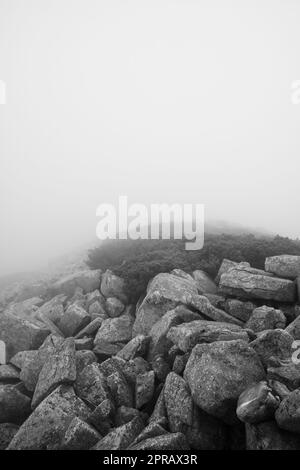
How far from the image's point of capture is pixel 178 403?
357 inches

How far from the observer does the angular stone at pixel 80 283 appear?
1864 centimetres

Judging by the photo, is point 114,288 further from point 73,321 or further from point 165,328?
point 165,328

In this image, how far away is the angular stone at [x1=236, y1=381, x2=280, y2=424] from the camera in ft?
24.8

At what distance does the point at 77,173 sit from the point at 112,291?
161751mm

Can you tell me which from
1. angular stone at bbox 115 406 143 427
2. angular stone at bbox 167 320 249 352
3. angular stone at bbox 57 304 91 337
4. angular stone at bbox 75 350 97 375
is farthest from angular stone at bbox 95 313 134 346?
angular stone at bbox 115 406 143 427

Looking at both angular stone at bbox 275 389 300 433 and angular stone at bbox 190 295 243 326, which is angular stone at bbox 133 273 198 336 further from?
angular stone at bbox 275 389 300 433

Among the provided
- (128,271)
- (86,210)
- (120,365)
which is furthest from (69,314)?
(86,210)

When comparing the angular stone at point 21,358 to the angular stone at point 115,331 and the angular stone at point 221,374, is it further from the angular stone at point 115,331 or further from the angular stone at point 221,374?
the angular stone at point 221,374

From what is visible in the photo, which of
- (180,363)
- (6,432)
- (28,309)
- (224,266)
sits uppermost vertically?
(224,266)

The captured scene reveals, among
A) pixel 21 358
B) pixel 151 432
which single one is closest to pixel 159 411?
pixel 151 432

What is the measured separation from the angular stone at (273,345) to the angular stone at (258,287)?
333cm

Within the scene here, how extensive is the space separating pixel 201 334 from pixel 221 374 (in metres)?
1.78

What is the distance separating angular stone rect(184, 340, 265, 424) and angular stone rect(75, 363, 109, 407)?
2.63m

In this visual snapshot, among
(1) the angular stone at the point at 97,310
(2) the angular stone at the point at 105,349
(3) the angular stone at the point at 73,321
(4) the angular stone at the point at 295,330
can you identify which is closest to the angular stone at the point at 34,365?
(2) the angular stone at the point at 105,349
